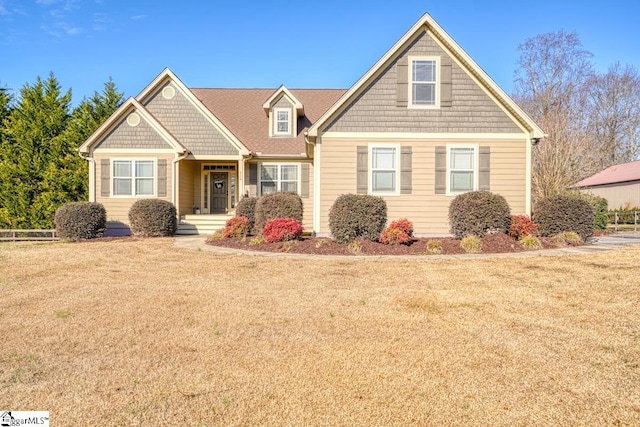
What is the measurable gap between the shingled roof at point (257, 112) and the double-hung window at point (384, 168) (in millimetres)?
4621

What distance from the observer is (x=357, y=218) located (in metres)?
11.5

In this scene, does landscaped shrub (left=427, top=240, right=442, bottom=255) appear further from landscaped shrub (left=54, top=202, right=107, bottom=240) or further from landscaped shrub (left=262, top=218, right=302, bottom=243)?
landscaped shrub (left=54, top=202, right=107, bottom=240)

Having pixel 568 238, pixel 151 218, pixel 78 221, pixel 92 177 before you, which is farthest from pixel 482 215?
pixel 92 177

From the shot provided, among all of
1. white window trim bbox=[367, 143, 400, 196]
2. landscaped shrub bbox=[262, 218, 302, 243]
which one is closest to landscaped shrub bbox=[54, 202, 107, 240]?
A: landscaped shrub bbox=[262, 218, 302, 243]

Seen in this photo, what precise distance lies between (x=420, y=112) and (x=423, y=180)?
2.32m

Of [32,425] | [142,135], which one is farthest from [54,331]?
[142,135]

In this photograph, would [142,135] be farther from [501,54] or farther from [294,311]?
[501,54]

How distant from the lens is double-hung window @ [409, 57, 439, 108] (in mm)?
14000

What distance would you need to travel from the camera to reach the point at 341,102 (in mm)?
13719

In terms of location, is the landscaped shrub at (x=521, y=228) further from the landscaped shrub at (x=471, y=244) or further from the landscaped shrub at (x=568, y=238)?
the landscaped shrub at (x=471, y=244)

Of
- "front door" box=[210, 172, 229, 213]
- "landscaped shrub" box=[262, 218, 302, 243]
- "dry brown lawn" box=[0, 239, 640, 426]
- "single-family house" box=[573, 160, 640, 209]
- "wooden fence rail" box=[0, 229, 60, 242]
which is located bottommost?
"dry brown lawn" box=[0, 239, 640, 426]

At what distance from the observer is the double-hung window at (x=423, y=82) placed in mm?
14000

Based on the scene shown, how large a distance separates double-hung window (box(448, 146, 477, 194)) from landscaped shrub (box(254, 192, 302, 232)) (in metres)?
5.31

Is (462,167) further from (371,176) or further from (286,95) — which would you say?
(286,95)
